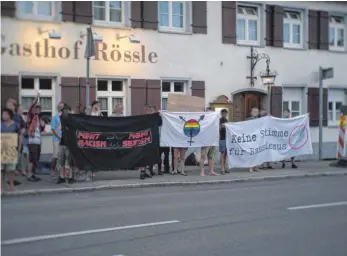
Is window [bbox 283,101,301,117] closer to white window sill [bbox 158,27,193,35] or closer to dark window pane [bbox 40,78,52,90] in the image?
white window sill [bbox 158,27,193,35]

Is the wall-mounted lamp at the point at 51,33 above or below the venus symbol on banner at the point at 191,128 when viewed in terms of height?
above

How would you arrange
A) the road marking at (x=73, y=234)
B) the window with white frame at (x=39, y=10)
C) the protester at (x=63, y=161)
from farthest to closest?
the window with white frame at (x=39, y=10) < the protester at (x=63, y=161) < the road marking at (x=73, y=234)

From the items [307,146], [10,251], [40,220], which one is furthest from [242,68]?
[10,251]

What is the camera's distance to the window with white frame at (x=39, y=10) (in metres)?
16.0

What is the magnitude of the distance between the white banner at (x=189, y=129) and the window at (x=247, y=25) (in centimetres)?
570

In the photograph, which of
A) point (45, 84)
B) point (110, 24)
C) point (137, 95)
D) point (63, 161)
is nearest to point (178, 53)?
point (137, 95)

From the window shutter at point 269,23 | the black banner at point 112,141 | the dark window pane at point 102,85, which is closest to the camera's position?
the black banner at point 112,141

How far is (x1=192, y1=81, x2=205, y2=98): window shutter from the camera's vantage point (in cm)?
1917

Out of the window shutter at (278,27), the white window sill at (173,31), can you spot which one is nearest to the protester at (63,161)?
the white window sill at (173,31)

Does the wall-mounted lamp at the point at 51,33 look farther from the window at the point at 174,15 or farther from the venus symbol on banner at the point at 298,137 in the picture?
the venus symbol on banner at the point at 298,137

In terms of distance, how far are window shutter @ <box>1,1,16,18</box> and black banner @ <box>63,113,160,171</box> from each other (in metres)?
4.10

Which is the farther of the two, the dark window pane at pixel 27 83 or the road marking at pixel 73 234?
the dark window pane at pixel 27 83

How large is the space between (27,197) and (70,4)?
23.8 ft

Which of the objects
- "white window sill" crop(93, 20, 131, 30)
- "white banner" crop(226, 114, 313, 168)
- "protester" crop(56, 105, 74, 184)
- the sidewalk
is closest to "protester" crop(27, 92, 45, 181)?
the sidewalk
